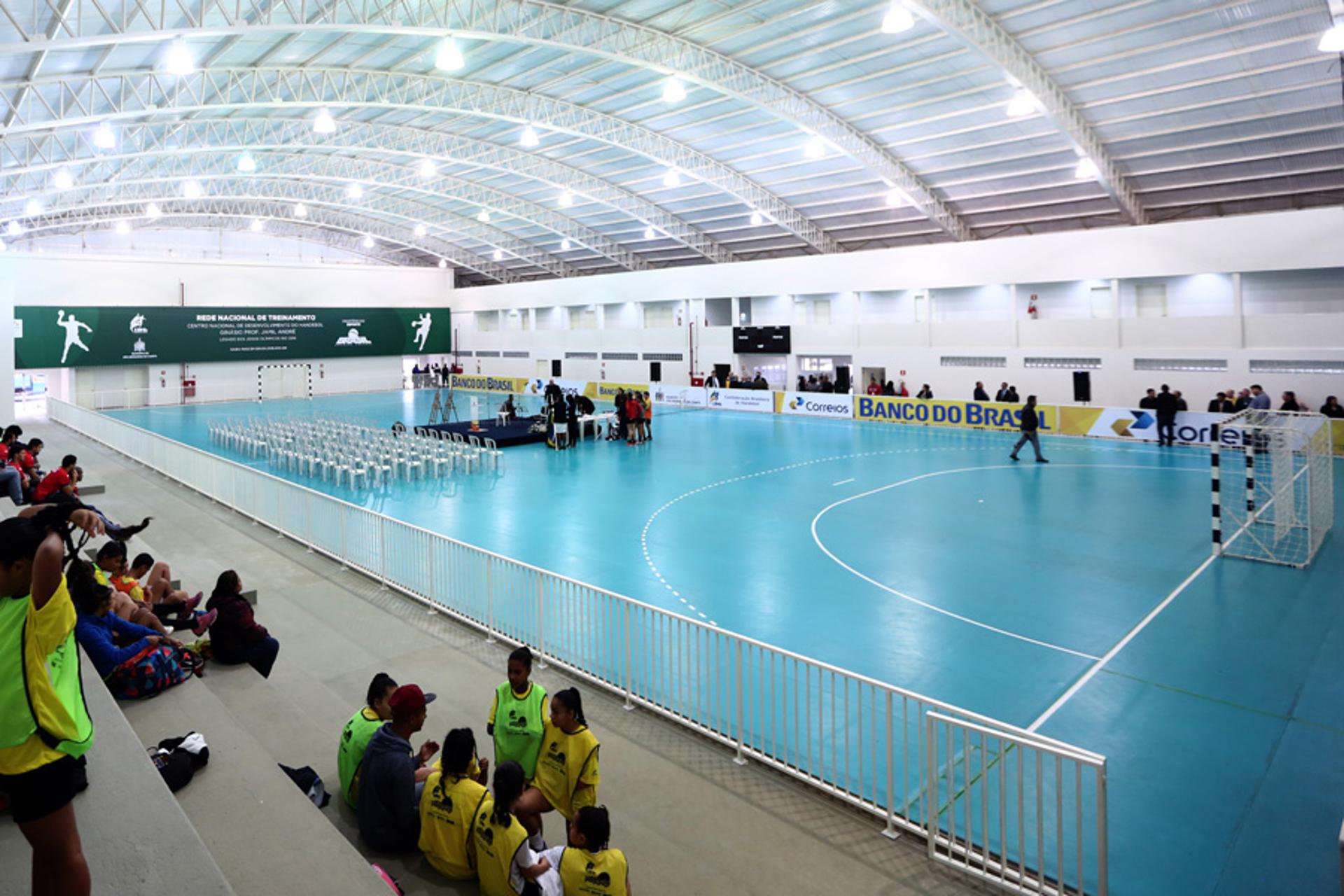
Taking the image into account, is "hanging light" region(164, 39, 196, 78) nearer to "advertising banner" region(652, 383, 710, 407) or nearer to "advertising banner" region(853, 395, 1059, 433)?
"advertising banner" region(853, 395, 1059, 433)

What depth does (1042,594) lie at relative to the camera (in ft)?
36.4

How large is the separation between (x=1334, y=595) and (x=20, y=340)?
52.0 metres

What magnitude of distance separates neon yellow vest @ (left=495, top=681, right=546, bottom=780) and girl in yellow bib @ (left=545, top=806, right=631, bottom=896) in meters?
1.29

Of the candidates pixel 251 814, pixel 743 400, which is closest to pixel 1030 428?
pixel 743 400

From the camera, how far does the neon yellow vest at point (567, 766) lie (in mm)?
5172

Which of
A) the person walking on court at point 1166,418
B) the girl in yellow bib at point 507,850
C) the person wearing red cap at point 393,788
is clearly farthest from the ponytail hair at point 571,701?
the person walking on court at point 1166,418

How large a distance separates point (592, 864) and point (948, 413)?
2775 centimetres

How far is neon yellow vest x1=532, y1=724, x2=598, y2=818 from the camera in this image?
17.0 feet

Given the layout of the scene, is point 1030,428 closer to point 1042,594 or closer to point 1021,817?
point 1042,594

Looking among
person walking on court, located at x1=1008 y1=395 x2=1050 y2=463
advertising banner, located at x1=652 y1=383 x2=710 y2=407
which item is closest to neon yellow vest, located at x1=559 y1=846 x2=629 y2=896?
person walking on court, located at x1=1008 y1=395 x2=1050 y2=463

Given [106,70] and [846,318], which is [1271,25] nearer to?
[846,318]

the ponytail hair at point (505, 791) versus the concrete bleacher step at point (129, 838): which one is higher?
the concrete bleacher step at point (129, 838)

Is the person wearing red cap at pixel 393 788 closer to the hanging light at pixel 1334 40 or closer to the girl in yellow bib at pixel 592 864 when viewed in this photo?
the girl in yellow bib at pixel 592 864

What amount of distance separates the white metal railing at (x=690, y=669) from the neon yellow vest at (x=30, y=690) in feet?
13.0
